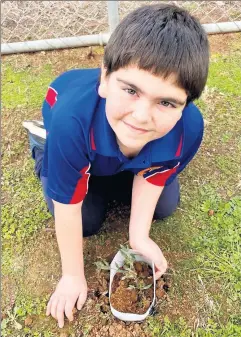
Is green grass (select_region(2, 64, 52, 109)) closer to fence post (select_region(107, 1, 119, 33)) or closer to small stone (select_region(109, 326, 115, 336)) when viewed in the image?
fence post (select_region(107, 1, 119, 33))

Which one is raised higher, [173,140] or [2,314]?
[173,140]

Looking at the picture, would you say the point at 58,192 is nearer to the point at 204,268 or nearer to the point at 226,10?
the point at 204,268

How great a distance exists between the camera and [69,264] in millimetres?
1918

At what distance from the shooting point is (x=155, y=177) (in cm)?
192

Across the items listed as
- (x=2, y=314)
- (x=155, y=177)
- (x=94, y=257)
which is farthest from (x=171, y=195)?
(x=2, y=314)

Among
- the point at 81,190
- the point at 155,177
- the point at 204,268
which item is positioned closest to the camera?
the point at 81,190

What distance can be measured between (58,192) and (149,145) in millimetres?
380

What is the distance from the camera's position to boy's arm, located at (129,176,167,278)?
6.48 feet

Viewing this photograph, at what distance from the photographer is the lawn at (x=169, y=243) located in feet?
6.39

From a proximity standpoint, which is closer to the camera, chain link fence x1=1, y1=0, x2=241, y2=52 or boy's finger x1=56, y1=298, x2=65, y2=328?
boy's finger x1=56, y1=298, x2=65, y2=328

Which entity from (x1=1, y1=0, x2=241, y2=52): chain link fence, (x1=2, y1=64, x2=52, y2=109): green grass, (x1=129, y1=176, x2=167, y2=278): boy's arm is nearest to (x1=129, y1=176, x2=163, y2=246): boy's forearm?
(x1=129, y1=176, x2=167, y2=278): boy's arm

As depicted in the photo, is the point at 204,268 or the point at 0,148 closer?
the point at 204,268

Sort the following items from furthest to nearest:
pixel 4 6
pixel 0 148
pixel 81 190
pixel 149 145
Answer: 1. pixel 4 6
2. pixel 0 148
3. pixel 81 190
4. pixel 149 145

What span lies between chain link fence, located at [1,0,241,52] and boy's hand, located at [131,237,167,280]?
1.90m
